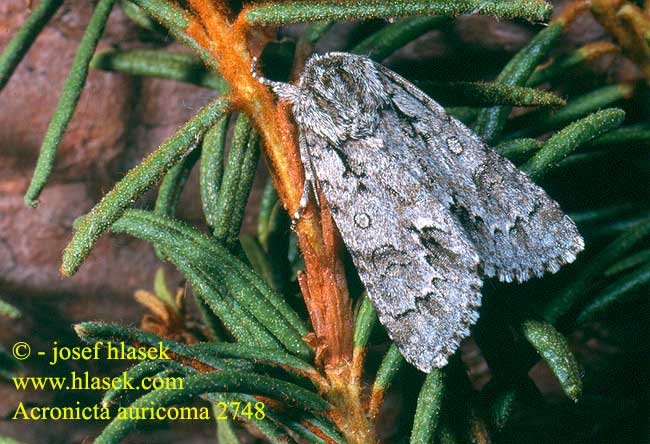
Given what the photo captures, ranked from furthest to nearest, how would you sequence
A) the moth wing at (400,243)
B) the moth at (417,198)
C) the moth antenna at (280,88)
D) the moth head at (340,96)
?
the moth head at (340,96) < the moth at (417,198) < the moth wing at (400,243) < the moth antenna at (280,88)

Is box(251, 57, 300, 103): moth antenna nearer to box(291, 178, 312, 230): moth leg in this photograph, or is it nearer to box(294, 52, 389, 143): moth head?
box(294, 52, 389, 143): moth head

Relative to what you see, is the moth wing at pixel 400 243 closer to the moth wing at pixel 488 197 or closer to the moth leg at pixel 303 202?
the moth wing at pixel 488 197

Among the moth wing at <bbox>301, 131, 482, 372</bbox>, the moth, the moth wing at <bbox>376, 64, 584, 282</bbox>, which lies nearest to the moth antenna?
the moth

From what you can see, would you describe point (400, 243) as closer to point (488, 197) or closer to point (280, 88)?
point (488, 197)

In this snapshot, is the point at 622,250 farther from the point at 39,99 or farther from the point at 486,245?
the point at 39,99

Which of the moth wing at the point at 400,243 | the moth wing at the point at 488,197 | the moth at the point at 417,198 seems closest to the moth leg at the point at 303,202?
the moth at the point at 417,198

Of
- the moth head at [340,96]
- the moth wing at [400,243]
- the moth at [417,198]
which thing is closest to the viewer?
the moth wing at [400,243]

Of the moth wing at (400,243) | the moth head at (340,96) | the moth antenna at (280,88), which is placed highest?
the moth head at (340,96)

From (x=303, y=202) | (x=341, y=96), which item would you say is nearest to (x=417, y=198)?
(x=341, y=96)
